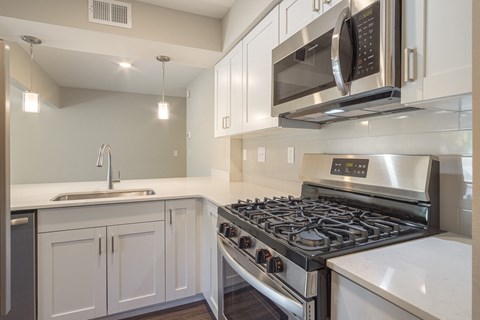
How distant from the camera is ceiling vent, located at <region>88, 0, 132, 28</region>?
1.85 m

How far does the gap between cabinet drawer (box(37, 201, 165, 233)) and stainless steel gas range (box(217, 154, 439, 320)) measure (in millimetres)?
628

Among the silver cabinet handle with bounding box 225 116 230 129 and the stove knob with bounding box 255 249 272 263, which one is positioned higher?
the silver cabinet handle with bounding box 225 116 230 129

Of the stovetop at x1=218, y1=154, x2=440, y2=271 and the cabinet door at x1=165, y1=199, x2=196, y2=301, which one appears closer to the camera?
the stovetop at x1=218, y1=154, x2=440, y2=271

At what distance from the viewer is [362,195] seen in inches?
49.3

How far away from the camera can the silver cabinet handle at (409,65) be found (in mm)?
828

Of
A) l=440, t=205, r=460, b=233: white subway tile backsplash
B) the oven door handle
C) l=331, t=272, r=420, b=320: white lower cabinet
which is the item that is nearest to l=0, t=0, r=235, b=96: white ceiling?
the oven door handle

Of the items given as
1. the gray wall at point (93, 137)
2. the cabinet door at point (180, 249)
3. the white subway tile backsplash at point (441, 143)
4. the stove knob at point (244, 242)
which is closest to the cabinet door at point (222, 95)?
the cabinet door at point (180, 249)

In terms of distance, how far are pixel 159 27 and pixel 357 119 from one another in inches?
64.6

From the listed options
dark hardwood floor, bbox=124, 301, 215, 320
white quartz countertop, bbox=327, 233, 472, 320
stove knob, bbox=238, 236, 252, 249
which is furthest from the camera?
dark hardwood floor, bbox=124, 301, 215, 320

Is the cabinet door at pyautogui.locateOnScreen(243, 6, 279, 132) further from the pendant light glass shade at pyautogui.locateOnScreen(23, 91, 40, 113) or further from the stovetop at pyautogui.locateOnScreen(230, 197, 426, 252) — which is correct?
the pendant light glass shade at pyautogui.locateOnScreen(23, 91, 40, 113)

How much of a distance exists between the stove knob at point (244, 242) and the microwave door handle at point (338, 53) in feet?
2.24

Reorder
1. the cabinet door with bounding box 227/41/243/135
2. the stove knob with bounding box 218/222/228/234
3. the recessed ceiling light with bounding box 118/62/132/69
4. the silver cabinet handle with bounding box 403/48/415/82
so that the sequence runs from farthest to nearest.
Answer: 1. the recessed ceiling light with bounding box 118/62/132/69
2. the cabinet door with bounding box 227/41/243/135
3. the stove knob with bounding box 218/222/228/234
4. the silver cabinet handle with bounding box 403/48/415/82

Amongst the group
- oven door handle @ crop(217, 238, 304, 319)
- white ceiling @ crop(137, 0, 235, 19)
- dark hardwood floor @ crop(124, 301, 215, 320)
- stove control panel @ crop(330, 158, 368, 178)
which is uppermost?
white ceiling @ crop(137, 0, 235, 19)

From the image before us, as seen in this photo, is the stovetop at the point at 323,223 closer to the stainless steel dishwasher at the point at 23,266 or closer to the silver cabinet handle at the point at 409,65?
the silver cabinet handle at the point at 409,65
